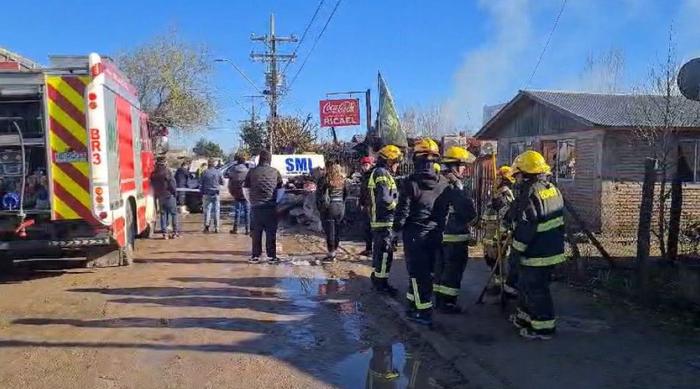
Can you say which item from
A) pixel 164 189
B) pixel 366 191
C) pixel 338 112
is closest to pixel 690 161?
pixel 366 191

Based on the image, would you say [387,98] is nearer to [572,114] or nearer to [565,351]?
[572,114]

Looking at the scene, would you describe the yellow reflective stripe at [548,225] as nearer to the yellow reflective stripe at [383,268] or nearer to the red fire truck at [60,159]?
the yellow reflective stripe at [383,268]

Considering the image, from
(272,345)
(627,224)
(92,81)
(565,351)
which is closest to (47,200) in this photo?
(92,81)

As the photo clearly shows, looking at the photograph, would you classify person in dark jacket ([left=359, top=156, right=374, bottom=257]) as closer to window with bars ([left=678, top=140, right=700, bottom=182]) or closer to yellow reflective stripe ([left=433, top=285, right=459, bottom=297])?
yellow reflective stripe ([left=433, top=285, right=459, bottom=297])

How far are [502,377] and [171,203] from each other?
10198 mm

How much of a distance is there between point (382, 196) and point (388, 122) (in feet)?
33.2

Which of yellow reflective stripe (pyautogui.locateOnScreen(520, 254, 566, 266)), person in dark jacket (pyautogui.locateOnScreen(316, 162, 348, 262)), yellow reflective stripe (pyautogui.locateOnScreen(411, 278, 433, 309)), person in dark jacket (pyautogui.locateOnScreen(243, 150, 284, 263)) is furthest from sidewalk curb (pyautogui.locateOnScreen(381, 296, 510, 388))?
person in dark jacket (pyautogui.locateOnScreen(243, 150, 284, 263))

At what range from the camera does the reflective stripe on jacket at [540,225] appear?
584cm

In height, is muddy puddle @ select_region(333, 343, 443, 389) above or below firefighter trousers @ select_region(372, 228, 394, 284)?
below

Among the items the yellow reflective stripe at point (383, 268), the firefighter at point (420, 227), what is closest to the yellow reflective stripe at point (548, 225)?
the firefighter at point (420, 227)

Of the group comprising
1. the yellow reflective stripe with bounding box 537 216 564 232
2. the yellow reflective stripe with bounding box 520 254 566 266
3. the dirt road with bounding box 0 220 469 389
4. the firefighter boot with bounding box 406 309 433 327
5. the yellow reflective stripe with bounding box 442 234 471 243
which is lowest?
the dirt road with bounding box 0 220 469 389

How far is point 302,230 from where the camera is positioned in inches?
612

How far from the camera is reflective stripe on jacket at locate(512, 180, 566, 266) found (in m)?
5.84

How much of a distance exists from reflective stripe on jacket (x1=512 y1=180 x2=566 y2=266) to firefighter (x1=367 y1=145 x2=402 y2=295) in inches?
88.2
